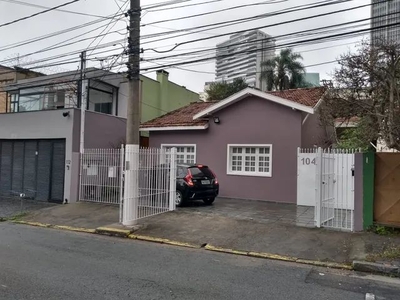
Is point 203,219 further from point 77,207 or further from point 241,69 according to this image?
point 241,69

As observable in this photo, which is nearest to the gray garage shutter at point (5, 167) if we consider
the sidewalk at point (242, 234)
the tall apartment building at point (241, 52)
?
the sidewalk at point (242, 234)

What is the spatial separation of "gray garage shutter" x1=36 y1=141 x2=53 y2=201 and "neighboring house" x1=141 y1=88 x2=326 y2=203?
4.95 m

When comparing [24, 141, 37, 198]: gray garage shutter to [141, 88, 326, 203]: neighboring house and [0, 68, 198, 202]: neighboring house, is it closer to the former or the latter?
[0, 68, 198, 202]: neighboring house

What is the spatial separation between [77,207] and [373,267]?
10281 mm

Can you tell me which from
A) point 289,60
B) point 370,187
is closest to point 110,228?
point 370,187

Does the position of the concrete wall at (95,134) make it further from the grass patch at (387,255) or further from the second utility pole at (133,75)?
the grass patch at (387,255)

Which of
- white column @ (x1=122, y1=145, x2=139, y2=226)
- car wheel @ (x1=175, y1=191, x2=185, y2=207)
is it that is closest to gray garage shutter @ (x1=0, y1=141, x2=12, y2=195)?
car wheel @ (x1=175, y1=191, x2=185, y2=207)

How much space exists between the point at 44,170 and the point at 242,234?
10.4m

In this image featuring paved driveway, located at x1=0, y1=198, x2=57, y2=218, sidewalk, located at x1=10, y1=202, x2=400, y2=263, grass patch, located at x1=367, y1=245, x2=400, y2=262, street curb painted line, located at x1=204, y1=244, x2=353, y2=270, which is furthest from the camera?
paved driveway, located at x1=0, y1=198, x2=57, y2=218

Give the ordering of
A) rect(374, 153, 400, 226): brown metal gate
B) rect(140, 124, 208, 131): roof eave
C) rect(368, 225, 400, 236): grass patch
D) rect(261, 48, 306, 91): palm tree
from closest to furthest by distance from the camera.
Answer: rect(368, 225, 400, 236): grass patch
rect(374, 153, 400, 226): brown metal gate
rect(140, 124, 208, 131): roof eave
rect(261, 48, 306, 91): palm tree

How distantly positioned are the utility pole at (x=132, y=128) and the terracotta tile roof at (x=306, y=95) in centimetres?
777

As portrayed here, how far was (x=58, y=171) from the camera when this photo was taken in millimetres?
15578

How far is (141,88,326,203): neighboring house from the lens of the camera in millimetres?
15211

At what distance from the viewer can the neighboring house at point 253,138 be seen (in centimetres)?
1521
